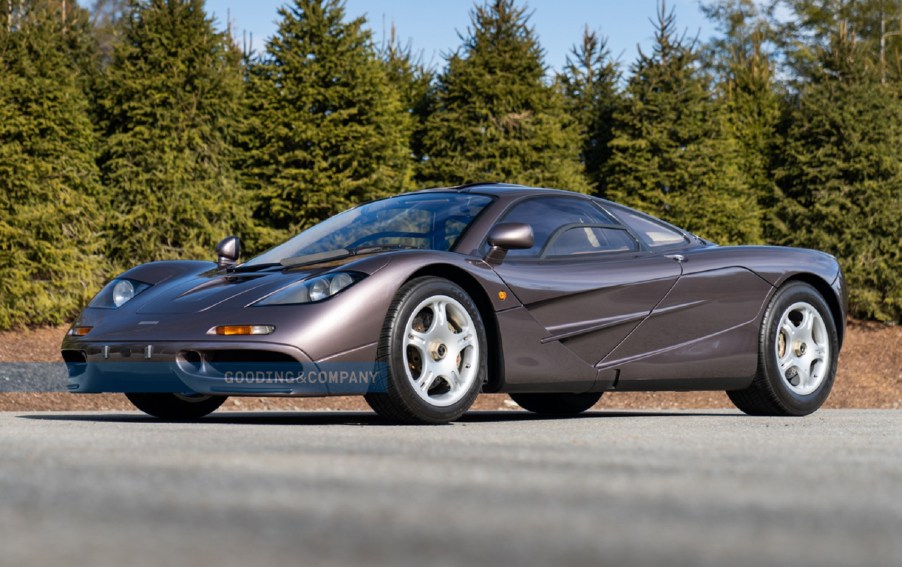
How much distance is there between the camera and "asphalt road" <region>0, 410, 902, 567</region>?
2.29 m

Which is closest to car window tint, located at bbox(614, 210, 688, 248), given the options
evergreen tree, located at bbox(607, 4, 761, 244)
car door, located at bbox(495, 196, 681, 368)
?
car door, located at bbox(495, 196, 681, 368)

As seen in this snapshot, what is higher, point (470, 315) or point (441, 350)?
point (470, 315)

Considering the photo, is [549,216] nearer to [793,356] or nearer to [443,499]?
[793,356]

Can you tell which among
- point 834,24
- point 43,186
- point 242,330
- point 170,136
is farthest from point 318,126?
point 834,24

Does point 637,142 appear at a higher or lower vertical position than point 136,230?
higher

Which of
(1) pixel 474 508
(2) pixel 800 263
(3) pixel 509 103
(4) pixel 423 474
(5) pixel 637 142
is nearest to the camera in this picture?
(1) pixel 474 508

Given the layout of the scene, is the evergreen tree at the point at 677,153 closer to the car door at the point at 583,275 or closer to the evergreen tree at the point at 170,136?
the evergreen tree at the point at 170,136

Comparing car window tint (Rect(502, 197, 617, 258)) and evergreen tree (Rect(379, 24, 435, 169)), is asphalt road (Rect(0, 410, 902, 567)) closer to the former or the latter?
car window tint (Rect(502, 197, 617, 258))

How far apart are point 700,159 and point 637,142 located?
1.03 metres

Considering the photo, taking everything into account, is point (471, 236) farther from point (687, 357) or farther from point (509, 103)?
point (509, 103)

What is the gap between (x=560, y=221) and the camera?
688 cm

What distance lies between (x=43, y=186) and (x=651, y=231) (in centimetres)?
1044

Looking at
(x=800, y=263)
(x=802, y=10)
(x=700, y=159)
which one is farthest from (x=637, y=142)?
(x=802, y=10)

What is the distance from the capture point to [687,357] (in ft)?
22.8
